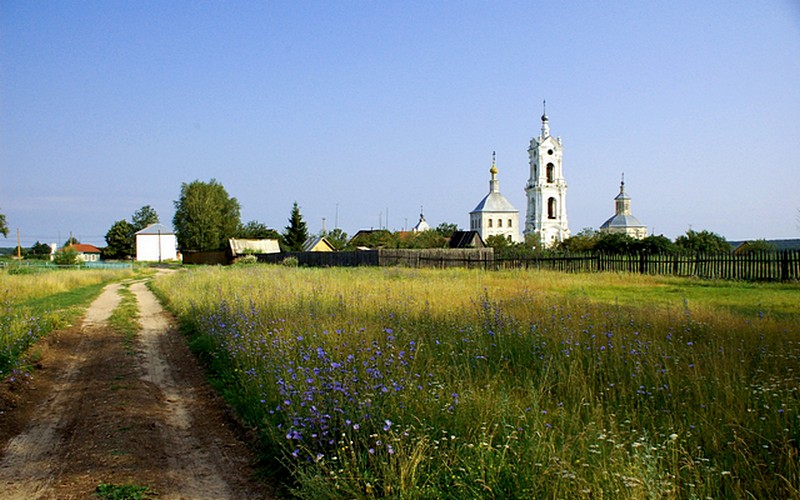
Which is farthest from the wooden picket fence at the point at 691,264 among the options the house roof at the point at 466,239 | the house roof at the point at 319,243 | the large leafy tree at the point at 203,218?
the large leafy tree at the point at 203,218

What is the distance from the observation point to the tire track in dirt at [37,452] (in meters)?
4.62

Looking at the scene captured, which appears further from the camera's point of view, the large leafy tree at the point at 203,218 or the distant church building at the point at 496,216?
the distant church building at the point at 496,216

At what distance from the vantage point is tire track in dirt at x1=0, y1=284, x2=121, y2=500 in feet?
15.2

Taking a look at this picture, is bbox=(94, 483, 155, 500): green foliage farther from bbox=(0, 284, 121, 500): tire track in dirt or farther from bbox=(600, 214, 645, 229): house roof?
bbox=(600, 214, 645, 229): house roof

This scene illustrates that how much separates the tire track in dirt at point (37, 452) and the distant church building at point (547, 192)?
4064 inches

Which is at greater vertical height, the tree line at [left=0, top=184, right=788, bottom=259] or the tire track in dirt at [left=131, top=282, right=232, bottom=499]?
the tree line at [left=0, top=184, right=788, bottom=259]

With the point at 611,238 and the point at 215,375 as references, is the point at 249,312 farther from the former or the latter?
the point at 611,238

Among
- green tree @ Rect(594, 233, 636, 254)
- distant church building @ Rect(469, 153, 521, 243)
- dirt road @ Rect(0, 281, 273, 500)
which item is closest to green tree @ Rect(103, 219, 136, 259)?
distant church building @ Rect(469, 153, 521, 243)

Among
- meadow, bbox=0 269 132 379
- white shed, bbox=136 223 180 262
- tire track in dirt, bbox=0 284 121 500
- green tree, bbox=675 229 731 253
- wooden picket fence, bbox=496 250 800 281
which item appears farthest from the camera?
white shed, bbox=136 223 180 262

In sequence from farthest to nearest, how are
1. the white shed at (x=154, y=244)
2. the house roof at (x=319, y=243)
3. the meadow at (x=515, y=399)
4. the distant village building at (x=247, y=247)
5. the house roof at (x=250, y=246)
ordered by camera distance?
1. the white shed at (x=154, y=244)
2. the house roof at (x=319, y=243)
3. the house roof at (x=250, y=246)
4. the distant village building at (x=247, y=247)
5. the meadow at (x=515, y=399)

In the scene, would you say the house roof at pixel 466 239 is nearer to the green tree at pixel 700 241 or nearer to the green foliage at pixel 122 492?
the green tree at pixel 700 241

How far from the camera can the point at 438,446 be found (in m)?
4.29

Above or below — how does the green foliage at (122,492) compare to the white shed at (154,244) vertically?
Answer: below

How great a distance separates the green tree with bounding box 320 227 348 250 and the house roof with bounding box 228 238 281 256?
7335 mm
